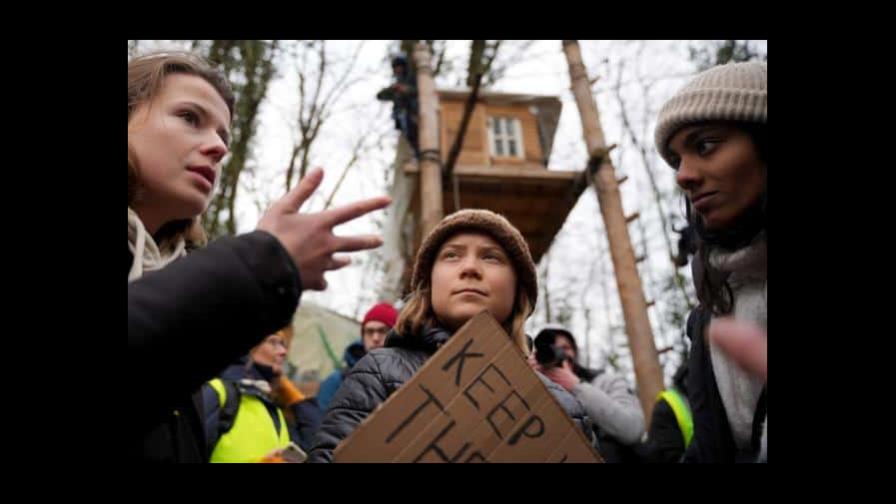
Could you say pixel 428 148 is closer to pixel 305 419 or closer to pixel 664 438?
pixel 305 419

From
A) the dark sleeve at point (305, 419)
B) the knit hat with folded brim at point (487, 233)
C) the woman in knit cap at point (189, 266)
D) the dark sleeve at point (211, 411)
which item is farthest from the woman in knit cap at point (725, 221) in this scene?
the dark sleeve at point (305, 419)

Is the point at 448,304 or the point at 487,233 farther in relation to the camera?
the point at 487,233

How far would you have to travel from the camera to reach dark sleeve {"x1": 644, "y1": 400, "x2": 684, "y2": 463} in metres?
2.92

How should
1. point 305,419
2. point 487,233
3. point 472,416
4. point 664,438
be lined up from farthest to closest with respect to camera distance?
1. point 305,419
2. point 664,438
3. point 487,233
4. point 472,416

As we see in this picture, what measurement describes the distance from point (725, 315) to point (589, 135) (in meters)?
5.33

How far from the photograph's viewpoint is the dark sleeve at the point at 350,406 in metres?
1.62

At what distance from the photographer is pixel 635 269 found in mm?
6258

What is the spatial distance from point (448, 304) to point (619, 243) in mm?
4696

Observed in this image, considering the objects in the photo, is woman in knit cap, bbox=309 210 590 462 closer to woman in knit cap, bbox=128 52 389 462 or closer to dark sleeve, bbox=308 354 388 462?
dark sleeve, bbox=308 354 388 462

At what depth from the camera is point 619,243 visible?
6.38 m

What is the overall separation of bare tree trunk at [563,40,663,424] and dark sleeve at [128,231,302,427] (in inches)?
196

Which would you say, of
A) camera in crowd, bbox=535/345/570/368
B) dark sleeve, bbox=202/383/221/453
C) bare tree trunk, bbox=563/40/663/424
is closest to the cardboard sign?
dark sleeve, bbox=202/383/221/453

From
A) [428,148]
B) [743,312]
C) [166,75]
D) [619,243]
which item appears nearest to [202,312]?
[166,75]

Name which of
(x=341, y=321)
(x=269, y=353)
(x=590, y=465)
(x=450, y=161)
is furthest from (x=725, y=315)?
(x=341, y=321)
